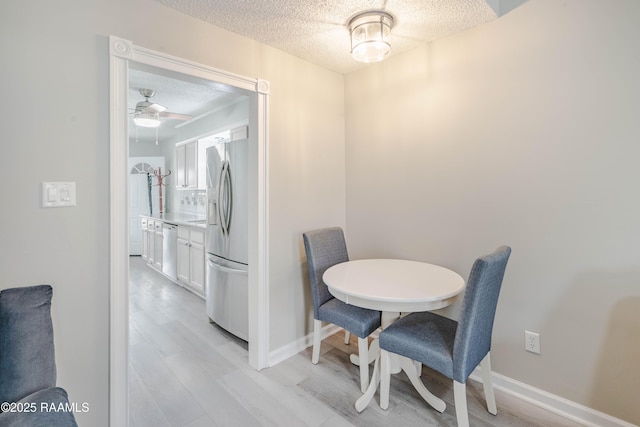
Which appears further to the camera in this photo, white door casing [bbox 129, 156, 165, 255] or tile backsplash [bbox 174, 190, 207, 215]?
white door casing [bbox 129, 156, 165, 255]

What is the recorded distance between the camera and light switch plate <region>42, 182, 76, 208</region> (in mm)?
1401

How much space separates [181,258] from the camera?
415 centimetres

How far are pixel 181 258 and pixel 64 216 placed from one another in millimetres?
2838

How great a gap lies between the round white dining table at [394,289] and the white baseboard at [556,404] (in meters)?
0.51

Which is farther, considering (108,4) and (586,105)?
(586,105)

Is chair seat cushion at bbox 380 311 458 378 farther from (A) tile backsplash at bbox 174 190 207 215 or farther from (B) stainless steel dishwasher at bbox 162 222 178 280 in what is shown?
(A) tile backsplash at bbox 174 190 207 215

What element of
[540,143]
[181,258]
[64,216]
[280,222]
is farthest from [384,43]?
[181,258]

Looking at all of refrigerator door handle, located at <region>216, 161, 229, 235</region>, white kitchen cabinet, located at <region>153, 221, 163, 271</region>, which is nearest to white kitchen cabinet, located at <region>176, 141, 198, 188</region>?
white kitchen cabinet, located at <region>153, 221, 163, 271</region>

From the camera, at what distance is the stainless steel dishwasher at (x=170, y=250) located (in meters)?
4.30

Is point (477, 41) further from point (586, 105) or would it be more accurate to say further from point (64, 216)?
point (64, 216)

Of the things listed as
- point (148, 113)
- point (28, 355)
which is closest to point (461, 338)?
point (28, 355)

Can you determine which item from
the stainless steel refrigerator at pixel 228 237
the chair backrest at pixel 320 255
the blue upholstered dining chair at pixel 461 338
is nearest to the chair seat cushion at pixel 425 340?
the blue upholstered dining chair at pixel 461 338

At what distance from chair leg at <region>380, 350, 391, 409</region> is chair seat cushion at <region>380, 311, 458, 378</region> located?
63 mm

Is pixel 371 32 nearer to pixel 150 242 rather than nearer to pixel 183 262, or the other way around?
pixel 183 262
